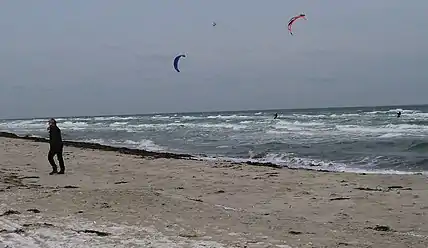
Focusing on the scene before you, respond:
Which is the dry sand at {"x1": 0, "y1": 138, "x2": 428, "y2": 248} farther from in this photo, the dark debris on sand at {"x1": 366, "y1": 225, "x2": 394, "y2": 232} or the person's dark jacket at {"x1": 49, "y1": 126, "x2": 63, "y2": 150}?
the person's dark jacket at {"x1": 49, "y1": 126, "x2": 63, "y2": 150}

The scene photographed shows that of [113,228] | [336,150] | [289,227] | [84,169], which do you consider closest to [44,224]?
[113,228]

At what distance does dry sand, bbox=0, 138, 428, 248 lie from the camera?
16.6ft

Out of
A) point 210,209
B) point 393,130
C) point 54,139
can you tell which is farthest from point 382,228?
point 393,130

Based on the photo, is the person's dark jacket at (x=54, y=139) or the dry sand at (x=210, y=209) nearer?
the dry sand at (x=210, y=209)

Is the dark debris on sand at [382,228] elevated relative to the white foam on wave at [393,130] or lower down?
lower down

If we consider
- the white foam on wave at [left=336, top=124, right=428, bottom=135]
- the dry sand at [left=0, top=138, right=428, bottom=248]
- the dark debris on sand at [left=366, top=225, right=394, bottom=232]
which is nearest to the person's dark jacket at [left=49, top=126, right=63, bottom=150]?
the dry sand at [left=0, top=138, right=428, bottom=248]

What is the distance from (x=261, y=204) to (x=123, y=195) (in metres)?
2.03

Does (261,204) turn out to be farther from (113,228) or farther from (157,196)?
(113,228)

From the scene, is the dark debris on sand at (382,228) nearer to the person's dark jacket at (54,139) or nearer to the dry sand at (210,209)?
the dry sand at (210,209)

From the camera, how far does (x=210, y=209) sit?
22.4ft

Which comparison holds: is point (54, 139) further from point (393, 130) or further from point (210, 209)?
point (393, 130)

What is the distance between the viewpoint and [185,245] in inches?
187

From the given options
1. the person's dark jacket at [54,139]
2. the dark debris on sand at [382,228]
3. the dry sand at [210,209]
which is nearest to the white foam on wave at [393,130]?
the dry sand at [210,209]

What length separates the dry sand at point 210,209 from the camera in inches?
200
